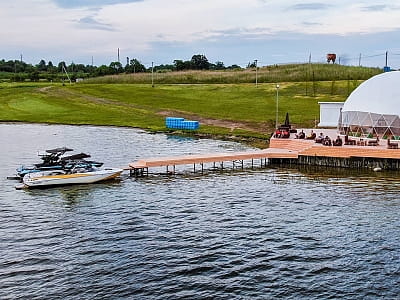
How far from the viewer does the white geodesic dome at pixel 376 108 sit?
5106cm

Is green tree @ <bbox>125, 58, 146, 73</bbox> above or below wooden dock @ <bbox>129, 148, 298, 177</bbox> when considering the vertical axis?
above

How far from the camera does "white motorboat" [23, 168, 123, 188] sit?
37438 mm

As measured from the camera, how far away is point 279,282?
846 inches

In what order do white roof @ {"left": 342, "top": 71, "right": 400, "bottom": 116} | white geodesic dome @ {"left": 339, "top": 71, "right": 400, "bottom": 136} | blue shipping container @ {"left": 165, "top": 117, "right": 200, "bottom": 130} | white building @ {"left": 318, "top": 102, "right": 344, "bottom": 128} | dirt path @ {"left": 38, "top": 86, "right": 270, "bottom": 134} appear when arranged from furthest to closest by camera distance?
blue shipping container @ {"left": 165, "top": 117, "right": 200, "bottom": 130} → dirt path @ {"left": 38, "top": 86, "right": 270, "bottom": 134} → white building @ {"left": 318, "top": 102, "right": 344, "bottom": 128} → white geodesic dome @ {"left": 339, "top": 71, "right": 400, "bottom": 136} → white roof @ {"left": 342, "top": 71, "right": 400, "bottom": 116}

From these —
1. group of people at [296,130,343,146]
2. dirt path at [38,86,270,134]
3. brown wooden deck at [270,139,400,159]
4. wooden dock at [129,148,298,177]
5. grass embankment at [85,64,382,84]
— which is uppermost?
grass embankment at [85,64,382,84]

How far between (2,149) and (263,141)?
28.3 m

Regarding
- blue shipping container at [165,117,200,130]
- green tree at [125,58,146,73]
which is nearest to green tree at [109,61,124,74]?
green tree at [125,58,146,73]

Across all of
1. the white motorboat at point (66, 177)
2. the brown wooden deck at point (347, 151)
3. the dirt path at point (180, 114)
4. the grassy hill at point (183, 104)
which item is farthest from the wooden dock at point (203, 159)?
the dirt path at point (180, 114)

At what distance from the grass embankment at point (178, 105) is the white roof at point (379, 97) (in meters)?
11.8

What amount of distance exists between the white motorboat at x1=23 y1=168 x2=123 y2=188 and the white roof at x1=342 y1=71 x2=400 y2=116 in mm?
27056

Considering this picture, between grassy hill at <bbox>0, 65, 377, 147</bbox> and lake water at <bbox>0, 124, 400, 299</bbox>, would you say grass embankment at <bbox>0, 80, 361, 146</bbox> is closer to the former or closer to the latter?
grassy hill at <bbox>0, 65, 377, 147</bbox>

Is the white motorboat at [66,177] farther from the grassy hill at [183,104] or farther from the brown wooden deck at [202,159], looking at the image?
the grassy hill at [183,104]

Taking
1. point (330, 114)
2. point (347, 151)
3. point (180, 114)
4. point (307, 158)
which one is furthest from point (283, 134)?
point (180, 114)

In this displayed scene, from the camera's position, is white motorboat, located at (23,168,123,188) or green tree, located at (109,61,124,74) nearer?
white motorboat, located at (23,168,123,188)
